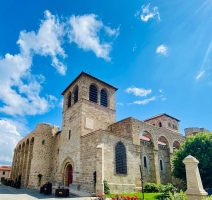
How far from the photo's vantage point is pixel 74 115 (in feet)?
82.6

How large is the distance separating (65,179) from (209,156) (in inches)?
629

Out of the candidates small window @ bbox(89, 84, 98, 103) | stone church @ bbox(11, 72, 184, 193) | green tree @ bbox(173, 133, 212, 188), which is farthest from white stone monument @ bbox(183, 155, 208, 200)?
small window @ bbox(89, 84, 98, 103)

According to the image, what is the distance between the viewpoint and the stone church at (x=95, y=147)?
19.0 m

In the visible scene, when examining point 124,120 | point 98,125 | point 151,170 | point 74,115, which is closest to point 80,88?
point 74,115

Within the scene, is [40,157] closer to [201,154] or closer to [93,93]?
[93,93]

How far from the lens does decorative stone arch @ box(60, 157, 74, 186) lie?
902 inches

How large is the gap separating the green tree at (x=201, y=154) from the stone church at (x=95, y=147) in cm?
295

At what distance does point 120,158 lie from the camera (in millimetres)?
20172

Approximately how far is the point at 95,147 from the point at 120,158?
2.96 m

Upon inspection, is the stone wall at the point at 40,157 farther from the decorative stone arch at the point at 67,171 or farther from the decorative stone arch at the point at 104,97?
the decorative stone arch at the point at 104,97

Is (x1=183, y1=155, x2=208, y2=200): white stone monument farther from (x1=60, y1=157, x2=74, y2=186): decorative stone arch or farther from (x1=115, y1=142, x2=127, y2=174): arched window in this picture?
(x1=60, y1=157, x2=74, y2=186): decorative stone arch

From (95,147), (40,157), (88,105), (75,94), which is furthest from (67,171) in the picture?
(75,94)

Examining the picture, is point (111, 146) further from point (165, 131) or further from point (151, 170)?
point (165, 131)

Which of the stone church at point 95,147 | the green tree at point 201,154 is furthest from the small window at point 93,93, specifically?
the green tree at point 201,154
